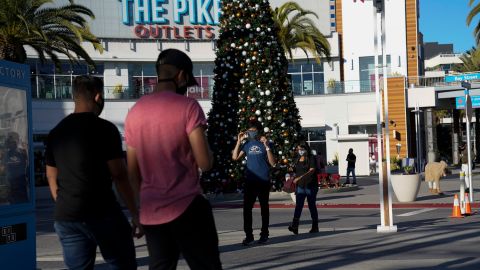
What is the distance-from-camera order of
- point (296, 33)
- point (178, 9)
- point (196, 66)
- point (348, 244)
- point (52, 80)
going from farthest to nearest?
point (196, 66)
point (178, 9)
point (52, 80)
point (296, 33)
point (348, 244)

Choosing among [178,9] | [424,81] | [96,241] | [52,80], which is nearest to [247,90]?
[96,241]

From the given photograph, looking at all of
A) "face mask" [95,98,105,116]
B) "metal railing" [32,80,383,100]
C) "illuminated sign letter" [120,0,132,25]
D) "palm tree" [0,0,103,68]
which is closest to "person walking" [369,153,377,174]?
"metal railing" [32,80,383,100]

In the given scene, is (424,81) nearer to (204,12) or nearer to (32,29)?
(204,12)

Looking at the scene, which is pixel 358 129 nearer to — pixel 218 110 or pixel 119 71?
pixel 119 71

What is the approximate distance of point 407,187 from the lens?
2322 cm

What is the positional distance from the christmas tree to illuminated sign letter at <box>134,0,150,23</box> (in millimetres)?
24586

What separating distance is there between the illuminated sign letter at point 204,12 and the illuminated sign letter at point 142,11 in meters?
3.43

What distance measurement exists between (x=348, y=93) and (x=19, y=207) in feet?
141

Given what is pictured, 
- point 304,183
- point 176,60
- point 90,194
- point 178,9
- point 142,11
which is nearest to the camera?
point 176,60

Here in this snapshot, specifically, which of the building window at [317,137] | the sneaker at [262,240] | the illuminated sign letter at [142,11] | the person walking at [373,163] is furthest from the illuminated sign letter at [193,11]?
the sneaker at [262,240]

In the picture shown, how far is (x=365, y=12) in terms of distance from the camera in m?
55.9

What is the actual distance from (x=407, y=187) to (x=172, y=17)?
102 feet

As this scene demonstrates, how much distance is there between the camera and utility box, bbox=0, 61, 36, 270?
852 cm

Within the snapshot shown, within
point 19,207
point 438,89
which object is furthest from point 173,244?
point 438,89
